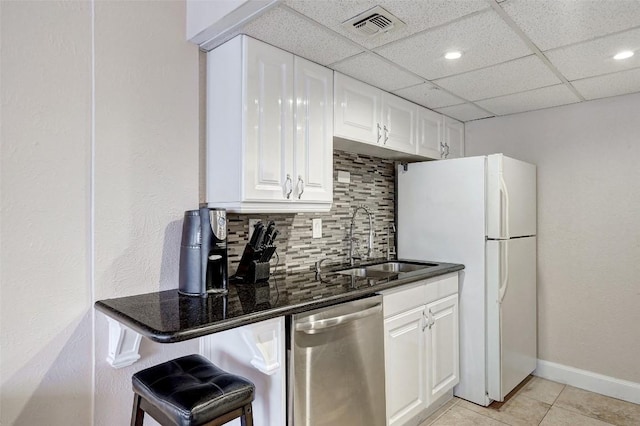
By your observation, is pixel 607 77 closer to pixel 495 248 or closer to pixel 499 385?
pixel 495 248

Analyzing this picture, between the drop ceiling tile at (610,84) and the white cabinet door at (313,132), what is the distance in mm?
1745

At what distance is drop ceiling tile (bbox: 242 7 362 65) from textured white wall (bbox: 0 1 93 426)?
743 millimetres

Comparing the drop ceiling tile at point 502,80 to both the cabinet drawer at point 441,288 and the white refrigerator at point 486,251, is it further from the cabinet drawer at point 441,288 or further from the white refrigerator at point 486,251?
the cabinet drawer at point 441,288

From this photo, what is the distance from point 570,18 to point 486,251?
5.00 feet

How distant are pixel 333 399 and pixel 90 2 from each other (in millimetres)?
2046

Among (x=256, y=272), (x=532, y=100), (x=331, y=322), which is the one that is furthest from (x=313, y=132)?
(x=532, y=100)

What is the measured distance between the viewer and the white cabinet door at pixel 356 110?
7.57ft

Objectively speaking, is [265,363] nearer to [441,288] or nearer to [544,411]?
[441,288]

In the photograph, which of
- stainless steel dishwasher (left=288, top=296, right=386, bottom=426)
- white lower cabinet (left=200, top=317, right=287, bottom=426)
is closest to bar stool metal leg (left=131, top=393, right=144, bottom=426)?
white lower cabinet (left=200, top=317, right=287, bottom=426)

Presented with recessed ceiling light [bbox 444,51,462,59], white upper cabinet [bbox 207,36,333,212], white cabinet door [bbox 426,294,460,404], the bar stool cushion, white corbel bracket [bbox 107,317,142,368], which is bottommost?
white cabinet door [bbox 426,294,460,404]

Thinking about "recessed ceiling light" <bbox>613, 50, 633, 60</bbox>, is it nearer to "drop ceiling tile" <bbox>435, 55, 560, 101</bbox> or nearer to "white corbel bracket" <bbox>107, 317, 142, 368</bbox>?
"drop ceiling tile" <bbox>435, 55, 560, 101</bbox>

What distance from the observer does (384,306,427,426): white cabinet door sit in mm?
2125

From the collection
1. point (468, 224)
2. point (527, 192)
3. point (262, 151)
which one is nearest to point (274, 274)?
A: point (262, 151)

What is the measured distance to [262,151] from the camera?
189 centimetres
